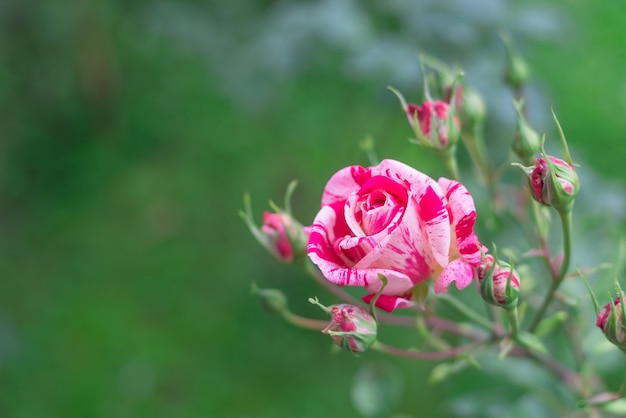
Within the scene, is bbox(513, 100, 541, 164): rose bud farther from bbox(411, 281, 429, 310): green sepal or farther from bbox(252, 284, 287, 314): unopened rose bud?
bbox(252, 284, 287, 314): unopened rose bud

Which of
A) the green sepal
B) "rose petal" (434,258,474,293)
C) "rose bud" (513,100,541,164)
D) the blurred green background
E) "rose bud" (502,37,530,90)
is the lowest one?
the blurred green background

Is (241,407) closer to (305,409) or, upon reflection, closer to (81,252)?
(305,409)

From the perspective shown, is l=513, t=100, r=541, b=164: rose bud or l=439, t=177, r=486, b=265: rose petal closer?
→ l=439, t=177, r=486, b=265: rose petal

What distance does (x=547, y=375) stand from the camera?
110 cm

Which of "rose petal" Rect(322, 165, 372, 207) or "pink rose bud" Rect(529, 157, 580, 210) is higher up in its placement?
"rose petal" Rect(322, 165, 372, 207)

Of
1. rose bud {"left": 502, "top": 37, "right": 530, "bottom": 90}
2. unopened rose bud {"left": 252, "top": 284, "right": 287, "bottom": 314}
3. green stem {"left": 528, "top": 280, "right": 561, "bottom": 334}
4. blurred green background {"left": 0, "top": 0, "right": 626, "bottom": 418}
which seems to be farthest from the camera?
blurred green background {"left": 0, "top": 0, "right": 626, "bottom": 418}

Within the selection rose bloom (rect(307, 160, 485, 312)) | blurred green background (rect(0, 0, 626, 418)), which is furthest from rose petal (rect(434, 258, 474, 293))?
blurred green background (rect(0, 0, 626, 418))

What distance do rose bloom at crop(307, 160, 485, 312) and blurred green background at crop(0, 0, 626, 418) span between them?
913 mm

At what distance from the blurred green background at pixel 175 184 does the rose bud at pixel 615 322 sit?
99cm

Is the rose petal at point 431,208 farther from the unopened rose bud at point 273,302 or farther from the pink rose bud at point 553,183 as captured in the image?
the unopened rose bud at point 273,302

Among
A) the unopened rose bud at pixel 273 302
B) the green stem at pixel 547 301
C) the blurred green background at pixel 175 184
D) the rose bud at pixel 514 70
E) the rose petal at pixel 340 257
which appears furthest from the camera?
the blurred green background at pixel 175 184

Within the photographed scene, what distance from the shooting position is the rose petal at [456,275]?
2.22 ft

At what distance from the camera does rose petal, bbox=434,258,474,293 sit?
68cm

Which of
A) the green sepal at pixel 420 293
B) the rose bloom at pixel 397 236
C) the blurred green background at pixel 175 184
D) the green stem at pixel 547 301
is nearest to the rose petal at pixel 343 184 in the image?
the rose bloom at pixel 397 236
